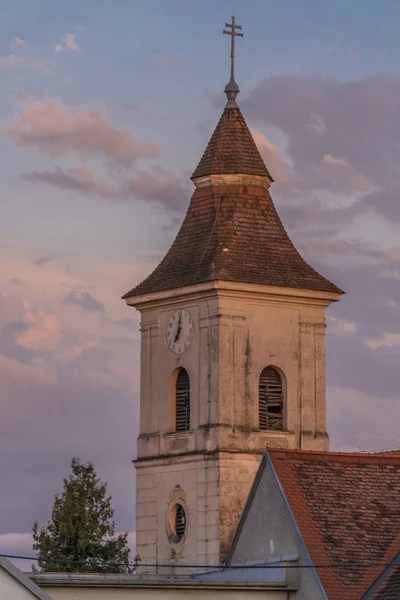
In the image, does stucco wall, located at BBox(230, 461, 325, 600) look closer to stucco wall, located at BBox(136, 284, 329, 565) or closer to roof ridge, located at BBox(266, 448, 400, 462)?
roof ridge, located at BBox(266, 448, 400, 462)

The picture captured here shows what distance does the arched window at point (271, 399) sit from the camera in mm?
72562

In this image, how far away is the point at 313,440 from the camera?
73125mm

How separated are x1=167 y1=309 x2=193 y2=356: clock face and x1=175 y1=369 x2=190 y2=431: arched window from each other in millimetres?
723

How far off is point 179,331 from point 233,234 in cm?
331

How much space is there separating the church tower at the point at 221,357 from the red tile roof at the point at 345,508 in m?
9.87

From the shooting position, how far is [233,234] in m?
73.8

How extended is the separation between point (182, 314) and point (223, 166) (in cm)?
484

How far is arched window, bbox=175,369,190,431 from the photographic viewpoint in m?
73.0

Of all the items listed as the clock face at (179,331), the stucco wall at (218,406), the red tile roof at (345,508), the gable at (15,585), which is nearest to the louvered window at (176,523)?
the stucco wall at (218,406)

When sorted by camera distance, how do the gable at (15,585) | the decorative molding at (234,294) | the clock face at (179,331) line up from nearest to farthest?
the gable at (15,585) < the decorative molding at (234,294) < the clock face at (179,331)

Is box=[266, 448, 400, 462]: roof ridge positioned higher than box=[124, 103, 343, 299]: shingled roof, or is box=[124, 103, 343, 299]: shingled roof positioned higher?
box=[124, 103, 343, 299]: shingled roof

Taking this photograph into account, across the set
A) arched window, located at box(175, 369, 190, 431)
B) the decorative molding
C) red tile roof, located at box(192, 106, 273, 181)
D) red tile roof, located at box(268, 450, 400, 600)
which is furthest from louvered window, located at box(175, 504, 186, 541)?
red tile roof, located at box(268, 450, 400, 600)

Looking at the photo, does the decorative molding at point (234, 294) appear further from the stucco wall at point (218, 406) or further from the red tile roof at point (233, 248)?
the red tile roof at point (233, 248)

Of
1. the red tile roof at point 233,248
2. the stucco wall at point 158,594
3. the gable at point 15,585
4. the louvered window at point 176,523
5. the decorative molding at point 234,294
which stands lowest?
the gable at point 15,585
